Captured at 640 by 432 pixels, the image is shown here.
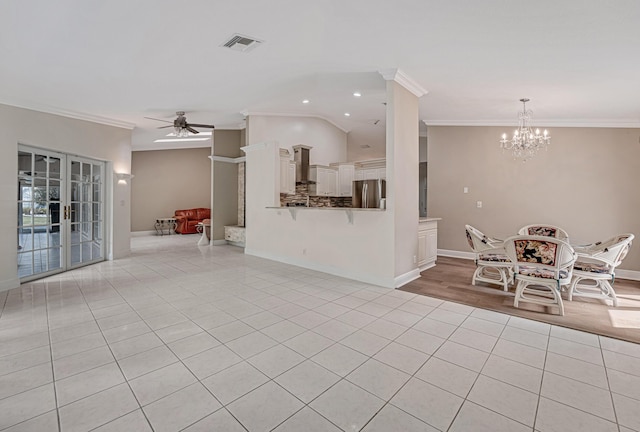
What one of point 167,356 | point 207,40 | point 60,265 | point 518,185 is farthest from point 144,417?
point 518,185

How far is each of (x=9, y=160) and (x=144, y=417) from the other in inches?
187

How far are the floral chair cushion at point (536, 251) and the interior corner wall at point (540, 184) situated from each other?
2961 mm

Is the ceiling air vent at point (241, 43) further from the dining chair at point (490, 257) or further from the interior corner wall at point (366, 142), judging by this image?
the interior corner wall at point (366, 142)

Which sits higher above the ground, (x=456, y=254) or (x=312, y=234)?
(x=312, y=234)

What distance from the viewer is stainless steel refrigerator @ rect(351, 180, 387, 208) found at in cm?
761

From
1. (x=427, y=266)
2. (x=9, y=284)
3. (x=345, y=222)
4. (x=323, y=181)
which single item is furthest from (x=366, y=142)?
(x=9, y=284)

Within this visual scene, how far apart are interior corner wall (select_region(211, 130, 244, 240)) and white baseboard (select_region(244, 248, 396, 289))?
7.19 ft

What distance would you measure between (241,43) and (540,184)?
19.0ft

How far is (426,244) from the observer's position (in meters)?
5.32

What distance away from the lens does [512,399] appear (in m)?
1.85

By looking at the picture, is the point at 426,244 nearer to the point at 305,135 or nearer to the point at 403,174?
the point at 403,174

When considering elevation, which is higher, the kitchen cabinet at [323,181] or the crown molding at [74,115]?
the crown molding at [74,115]

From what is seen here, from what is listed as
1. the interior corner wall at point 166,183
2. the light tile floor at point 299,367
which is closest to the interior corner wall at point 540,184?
the light tile floor at point 299,367

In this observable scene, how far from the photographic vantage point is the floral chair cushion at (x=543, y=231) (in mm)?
4648
